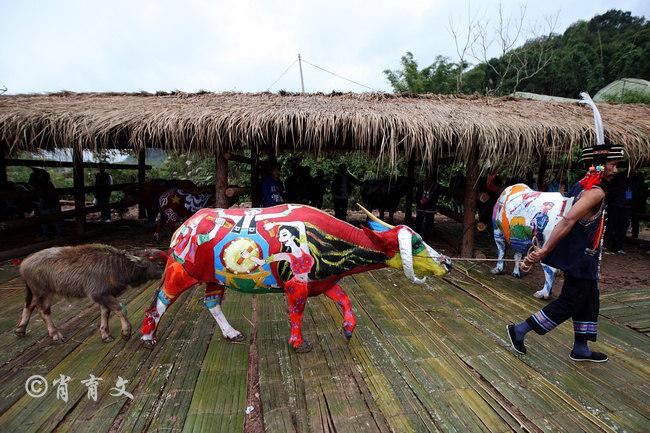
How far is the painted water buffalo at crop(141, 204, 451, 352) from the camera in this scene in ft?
8.45

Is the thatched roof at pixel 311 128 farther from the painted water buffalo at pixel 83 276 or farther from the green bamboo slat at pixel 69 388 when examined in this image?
the green bamboo slat at pixel 69 388

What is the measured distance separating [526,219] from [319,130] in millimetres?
2943

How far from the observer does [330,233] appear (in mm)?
2668

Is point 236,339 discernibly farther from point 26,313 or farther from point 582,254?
point 582,254

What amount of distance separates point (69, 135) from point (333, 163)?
8.73 m

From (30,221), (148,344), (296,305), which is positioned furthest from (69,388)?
(30,221)

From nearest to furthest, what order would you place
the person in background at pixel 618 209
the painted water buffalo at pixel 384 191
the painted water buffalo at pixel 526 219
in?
1. the painted water buffalo at pixel 526 219
2. the person in background at pixel 618 209
3. the painted water buffalo at pixel 384 191

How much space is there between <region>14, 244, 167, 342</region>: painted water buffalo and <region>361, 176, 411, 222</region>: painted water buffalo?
22.3 ft

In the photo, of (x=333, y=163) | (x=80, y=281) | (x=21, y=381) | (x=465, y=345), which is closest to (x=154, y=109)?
(x=80, y=281)

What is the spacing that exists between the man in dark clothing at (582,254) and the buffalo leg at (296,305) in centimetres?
167

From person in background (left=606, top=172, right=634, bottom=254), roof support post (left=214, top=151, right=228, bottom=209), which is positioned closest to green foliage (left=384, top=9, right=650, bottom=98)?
person in background (left=606, top=172, right=634, bottom=254)

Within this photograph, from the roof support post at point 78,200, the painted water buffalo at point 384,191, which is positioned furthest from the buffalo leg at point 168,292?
the painted water buffalo at point 384,191

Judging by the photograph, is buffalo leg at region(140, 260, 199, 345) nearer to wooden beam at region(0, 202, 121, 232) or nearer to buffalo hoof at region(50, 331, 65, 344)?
buffalo hoof at region(50, 331, 65, 344)

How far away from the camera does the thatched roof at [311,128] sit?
5.09m
